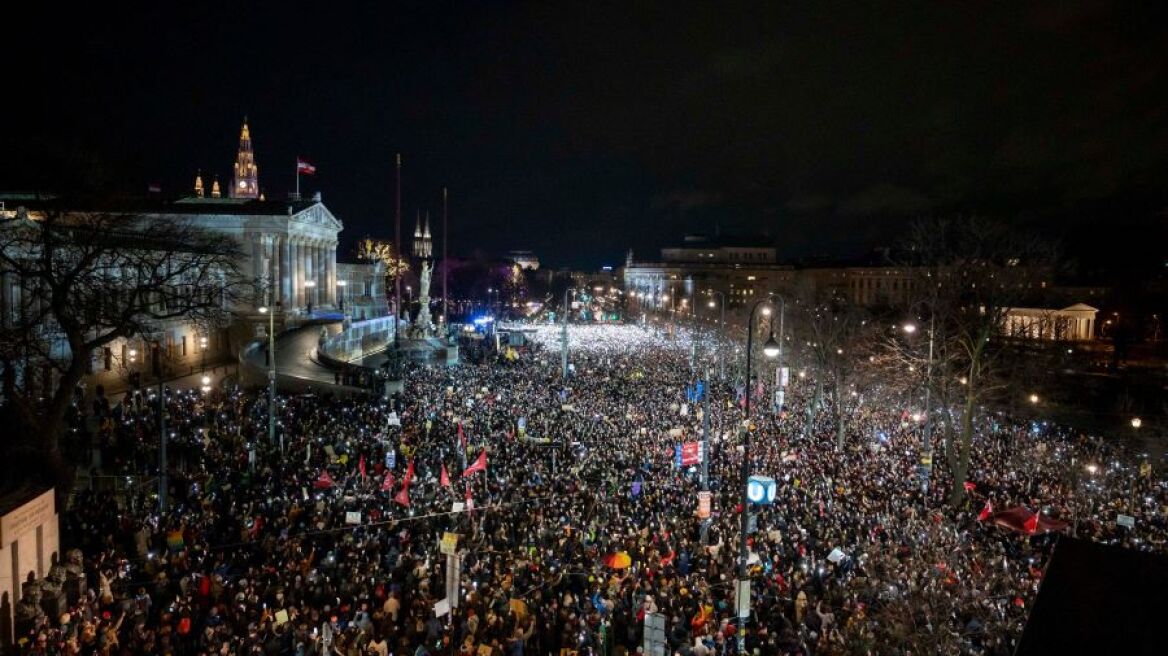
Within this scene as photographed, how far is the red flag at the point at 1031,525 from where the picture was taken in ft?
50.1

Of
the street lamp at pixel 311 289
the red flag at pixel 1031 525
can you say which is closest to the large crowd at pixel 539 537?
the red flag at pixel 1031 525

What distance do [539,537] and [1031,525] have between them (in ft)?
35.4

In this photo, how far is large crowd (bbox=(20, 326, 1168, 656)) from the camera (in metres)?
11.4

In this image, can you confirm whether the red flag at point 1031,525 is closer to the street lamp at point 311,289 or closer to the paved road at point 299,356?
the paved road at point 299,356

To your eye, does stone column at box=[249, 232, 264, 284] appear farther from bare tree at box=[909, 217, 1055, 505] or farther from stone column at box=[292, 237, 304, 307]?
bare tree at box=[909, 217, 1055, 505]

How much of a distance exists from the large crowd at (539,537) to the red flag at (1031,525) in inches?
23.7

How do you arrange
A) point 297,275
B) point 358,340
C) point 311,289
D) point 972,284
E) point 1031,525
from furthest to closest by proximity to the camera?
point 311,289 < point 297,275 < point 358,340 < point 972,284 < point 1031,525

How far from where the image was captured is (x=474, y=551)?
1452 centimetres

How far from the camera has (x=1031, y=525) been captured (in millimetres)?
15391

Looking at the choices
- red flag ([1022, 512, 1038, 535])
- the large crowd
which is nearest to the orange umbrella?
the large crowd

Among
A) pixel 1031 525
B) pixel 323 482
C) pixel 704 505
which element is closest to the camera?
pixel 1031 525

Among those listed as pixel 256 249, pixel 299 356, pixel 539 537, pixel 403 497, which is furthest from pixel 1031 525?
pixel 256 249

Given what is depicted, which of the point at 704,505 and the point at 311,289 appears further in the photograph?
the point at 311,289

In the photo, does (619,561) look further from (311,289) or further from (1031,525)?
(311,289)
